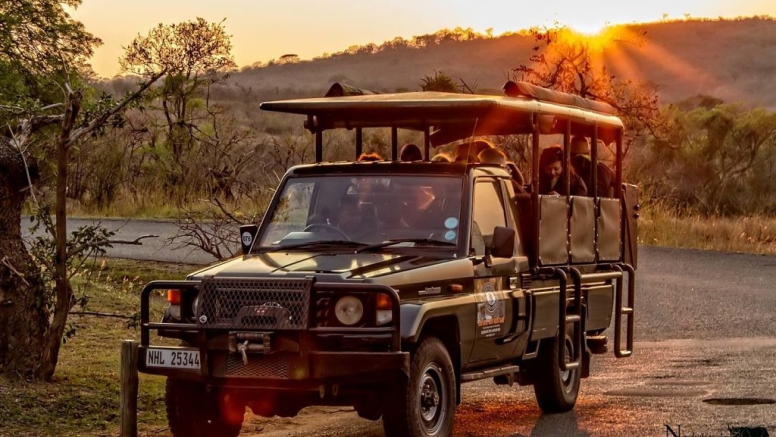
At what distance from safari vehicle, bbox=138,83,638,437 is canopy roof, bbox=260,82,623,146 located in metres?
0.02

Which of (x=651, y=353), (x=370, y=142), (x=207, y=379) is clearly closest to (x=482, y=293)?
(x=207, y=379)

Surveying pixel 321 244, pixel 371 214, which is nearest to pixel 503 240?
pixel 371 214

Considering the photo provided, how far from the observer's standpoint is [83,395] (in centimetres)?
1065

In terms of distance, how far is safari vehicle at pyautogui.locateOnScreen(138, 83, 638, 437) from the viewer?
8258 millimetres

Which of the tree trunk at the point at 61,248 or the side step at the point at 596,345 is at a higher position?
the tree trunk at the point at 61,248

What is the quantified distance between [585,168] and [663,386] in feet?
6.65

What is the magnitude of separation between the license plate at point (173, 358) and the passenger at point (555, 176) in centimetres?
433

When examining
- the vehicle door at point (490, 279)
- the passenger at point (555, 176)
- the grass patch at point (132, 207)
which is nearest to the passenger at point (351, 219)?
the vehicle door at point (490, 279)

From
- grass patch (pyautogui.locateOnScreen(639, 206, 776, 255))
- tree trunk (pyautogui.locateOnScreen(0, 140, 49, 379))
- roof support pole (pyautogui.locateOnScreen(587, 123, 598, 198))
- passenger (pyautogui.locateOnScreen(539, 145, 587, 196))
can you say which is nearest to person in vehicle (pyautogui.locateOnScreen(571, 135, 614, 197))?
roof support pole (pyautogui.locateOnScreen(587, 123, 598, 198))

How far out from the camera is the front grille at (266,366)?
27.0 ft

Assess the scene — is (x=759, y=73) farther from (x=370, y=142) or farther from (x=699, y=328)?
(x=699, y=328)

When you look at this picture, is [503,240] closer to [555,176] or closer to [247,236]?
[247,236]

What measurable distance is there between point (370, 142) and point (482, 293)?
28.3m

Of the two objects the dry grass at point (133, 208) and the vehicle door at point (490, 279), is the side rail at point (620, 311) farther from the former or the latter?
the dry grass at point (133, 208)
